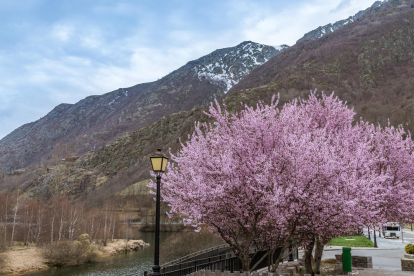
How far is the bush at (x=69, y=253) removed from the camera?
42.2 meters

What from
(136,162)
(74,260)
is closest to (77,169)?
(136,162)

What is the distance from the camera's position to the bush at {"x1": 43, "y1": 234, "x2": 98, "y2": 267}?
42188 millimetres

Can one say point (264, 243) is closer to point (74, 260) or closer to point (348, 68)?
point (74, 260)

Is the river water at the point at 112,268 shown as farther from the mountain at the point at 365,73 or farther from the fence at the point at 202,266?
the mountain at the point at 365,73

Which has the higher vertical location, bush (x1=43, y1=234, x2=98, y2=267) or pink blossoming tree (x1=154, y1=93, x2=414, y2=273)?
pink blossoming tree (x1=154, y1=93, x2=414, y2=273)

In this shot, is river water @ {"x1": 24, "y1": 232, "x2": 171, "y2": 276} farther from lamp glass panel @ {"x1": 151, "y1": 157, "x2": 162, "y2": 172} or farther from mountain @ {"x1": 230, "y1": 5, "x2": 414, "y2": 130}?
mountain @ {"x1": 230, "y1": 5, "x2": 414, "y2": 130}

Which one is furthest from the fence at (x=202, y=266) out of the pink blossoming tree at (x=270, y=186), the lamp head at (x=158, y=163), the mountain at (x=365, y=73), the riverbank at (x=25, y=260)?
the mountain at (x=365, y=73)

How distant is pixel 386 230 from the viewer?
42.3 meters

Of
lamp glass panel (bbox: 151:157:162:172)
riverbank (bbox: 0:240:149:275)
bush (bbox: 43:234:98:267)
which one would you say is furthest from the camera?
bush (bbox: 43:234:98:267)

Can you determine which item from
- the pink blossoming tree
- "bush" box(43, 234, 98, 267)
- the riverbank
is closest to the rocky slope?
the riverbank

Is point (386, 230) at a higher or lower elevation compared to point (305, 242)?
lower

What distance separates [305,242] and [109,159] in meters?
189

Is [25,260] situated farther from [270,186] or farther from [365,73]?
[365,73]

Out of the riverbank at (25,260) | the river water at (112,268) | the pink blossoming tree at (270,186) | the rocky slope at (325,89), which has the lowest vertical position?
the river water at (112,268)
